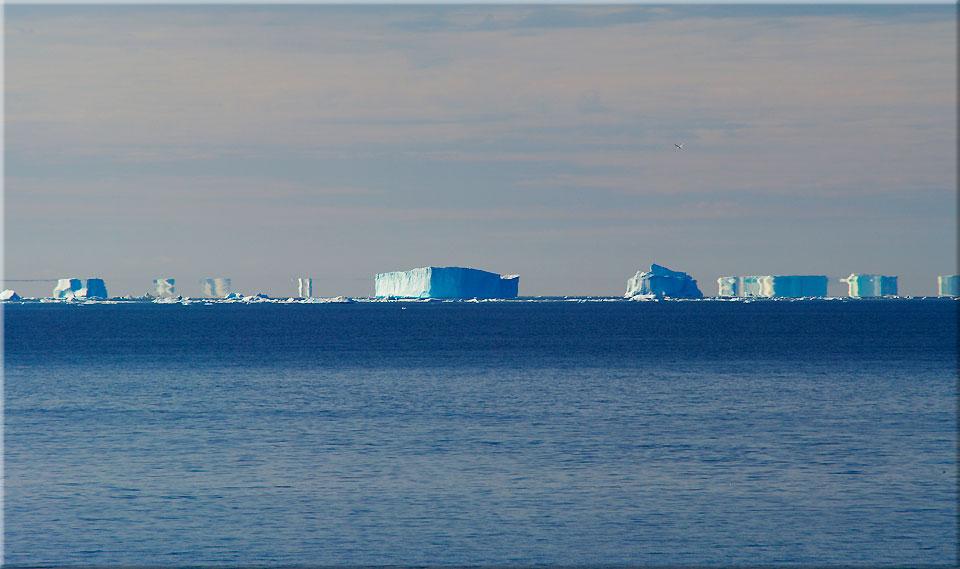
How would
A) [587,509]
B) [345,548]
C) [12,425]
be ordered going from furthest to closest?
[12,425] → [587,509] → [345,548]

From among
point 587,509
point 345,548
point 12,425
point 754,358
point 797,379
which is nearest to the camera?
point 345,548

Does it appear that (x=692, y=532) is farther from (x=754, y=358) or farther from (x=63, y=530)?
Answer: (x=754, y=358)

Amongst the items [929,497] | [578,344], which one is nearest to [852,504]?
[929,497]

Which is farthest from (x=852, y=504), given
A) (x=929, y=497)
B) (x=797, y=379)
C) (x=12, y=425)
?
(x=797, y=379)

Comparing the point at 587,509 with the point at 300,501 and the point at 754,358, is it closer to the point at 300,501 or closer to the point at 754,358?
the point at 300,501

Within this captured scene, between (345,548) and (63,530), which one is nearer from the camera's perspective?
(345,548)

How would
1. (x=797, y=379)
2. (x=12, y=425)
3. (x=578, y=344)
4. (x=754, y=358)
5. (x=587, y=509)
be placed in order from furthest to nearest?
1. (x=578, y=344)
2. (x=754, y=358)
3. (x=797, y=379)
4. (x=12, y=425)
5. (x=587, y=509)
